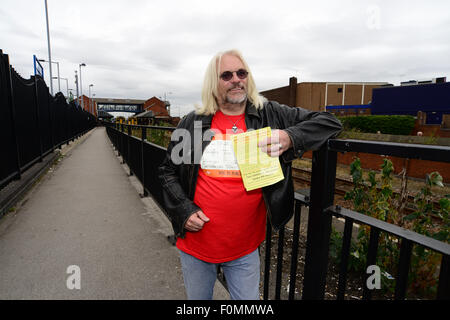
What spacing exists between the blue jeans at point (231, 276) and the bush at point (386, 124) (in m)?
16.9

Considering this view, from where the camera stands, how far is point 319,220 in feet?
5.09

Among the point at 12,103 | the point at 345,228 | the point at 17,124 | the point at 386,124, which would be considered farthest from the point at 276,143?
the point at 386,124

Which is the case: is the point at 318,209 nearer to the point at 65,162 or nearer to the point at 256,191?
the point at 256,191

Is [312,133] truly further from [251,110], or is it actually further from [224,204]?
[224,204]

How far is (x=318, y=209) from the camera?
1.55 m

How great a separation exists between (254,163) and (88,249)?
2.73 metres

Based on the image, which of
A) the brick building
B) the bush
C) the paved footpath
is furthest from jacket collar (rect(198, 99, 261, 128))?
the brick building

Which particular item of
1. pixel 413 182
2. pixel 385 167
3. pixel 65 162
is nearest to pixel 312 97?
pixel 413 182

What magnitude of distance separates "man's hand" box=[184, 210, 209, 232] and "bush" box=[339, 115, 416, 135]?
56.1ft

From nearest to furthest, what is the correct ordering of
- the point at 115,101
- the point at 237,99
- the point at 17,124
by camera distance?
1. the point at 237,99
2. the point at 17,124
3. the point at 115,101

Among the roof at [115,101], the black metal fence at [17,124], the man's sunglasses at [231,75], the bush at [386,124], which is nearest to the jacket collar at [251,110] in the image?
the man's sunglasses at [231,75]

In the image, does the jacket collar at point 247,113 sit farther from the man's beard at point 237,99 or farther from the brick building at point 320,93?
the brick building at point 320,93

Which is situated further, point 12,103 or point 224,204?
point 12,103

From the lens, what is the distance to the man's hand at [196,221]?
5.40 feet
